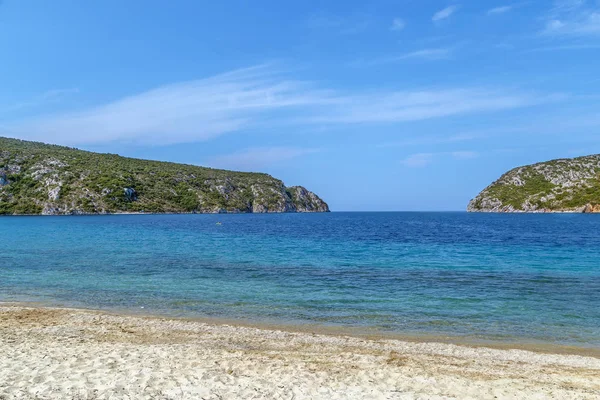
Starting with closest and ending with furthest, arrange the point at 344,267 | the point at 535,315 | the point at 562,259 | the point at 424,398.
Answer: the point at 424,398, the point at 535,315, the point at 344,267, the point at 562,259

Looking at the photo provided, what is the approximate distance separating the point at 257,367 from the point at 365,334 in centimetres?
564

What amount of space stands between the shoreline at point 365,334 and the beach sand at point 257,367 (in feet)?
1.66

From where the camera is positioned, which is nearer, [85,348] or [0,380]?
[0,380]

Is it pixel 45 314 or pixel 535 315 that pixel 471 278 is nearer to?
pixel 535 315

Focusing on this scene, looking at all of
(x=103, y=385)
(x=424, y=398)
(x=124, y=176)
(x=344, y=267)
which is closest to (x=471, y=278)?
(x=344, y=267)

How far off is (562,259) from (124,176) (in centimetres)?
16772

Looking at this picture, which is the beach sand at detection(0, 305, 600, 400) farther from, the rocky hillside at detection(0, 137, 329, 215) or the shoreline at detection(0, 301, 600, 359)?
the rocky hillside at detection(0, 137, 329, 215)

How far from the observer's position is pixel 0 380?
966 cm

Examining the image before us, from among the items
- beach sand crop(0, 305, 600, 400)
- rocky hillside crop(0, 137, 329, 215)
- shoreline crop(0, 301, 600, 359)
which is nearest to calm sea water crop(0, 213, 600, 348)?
shoreline crop(0, 301, 600, 359)

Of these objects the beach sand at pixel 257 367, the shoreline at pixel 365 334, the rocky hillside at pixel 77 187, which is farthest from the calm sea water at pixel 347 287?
the rocky hillside at pixel 77 187

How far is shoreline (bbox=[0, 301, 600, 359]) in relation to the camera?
47.6 feet

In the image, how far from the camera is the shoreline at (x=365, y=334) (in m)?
14.5

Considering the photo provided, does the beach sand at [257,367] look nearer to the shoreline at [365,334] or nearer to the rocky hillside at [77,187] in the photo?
the shoreline at [365,334]

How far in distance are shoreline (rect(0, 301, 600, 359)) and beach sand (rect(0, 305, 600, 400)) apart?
0.51 m
